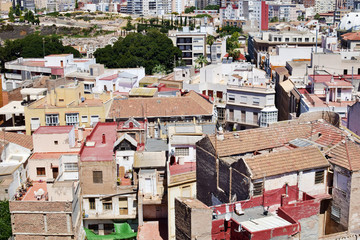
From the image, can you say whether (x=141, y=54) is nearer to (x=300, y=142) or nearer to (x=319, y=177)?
(x=300, y=142)

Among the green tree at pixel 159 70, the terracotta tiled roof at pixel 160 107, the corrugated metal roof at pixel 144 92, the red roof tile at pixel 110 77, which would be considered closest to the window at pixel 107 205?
the terracotta tiled roof at pixel 160 107

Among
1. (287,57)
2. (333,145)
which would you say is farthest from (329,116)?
(287,57)

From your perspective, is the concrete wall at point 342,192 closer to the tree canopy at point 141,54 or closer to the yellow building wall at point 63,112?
the yellow building wall at point 63,112

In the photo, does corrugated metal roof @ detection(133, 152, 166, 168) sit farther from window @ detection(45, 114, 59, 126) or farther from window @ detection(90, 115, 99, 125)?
window @ detection(45, 114, 59, 126)

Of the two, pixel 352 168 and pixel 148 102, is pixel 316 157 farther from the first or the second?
pixel 148 102

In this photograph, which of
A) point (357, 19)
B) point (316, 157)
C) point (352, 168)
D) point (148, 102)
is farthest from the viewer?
point (357, 19)

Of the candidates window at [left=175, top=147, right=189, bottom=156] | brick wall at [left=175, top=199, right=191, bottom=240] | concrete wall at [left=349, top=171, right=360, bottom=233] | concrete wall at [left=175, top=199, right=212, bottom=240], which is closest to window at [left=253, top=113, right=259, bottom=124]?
window at [left=175, top=147, right=189, bottom=156]

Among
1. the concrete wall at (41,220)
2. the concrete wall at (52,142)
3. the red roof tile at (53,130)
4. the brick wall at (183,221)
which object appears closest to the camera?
the brick wall at (183,221)
